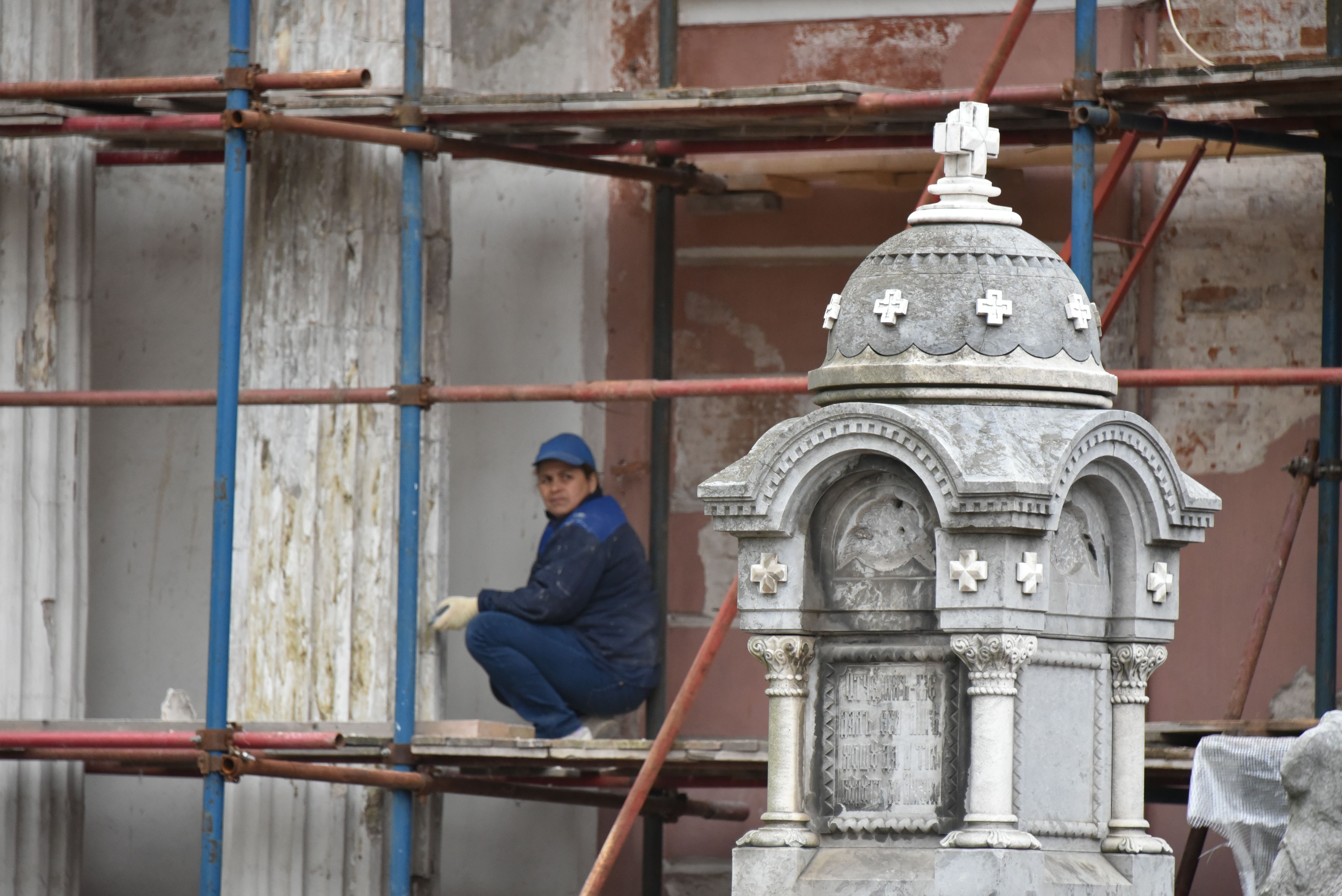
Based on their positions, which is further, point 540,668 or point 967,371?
point 540,668

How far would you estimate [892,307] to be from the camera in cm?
764

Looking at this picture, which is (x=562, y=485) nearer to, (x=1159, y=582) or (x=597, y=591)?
(x=597, y=591)

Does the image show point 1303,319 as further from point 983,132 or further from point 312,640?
point 312,640

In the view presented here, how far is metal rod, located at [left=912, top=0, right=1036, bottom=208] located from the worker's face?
179 centimetres

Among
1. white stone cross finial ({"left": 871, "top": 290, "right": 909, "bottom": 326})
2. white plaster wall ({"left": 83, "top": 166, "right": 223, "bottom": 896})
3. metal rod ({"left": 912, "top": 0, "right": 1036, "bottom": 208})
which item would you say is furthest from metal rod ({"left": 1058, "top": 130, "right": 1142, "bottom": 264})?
white plaster wall ({"left": 83, "top": 166, "right": 223, "bottom": 896})

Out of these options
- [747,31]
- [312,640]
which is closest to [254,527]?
[312,640]

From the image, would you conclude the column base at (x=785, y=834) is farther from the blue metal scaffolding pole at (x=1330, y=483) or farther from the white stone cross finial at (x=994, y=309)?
the blue metal scaffolding pole at (x=1330, y=483)

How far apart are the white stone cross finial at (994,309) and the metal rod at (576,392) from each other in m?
1.65

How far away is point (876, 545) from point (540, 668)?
119 inches

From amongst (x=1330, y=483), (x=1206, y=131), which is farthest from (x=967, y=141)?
(x=1330, y=483)

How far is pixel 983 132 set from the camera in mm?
7930

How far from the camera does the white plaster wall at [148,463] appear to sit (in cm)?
1192

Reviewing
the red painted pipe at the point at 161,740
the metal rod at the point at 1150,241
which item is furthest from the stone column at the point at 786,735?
the metal rod at the point at 1150,241

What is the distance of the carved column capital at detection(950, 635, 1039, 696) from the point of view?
736 centimetres
